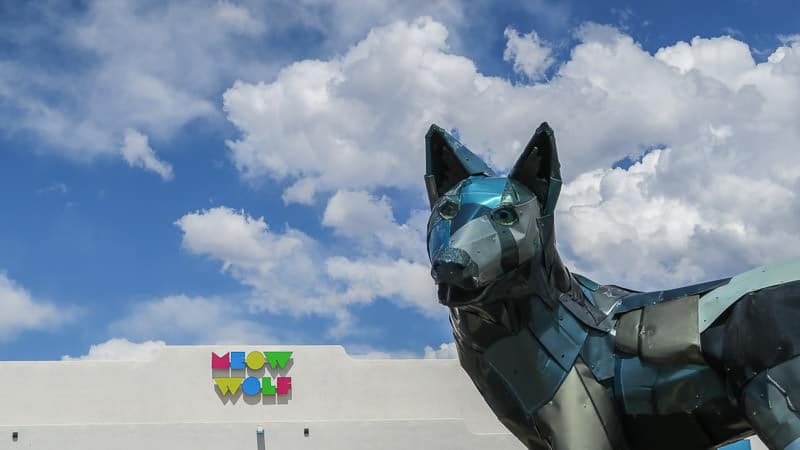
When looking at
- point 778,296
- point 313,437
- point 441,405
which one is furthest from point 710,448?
point 441,405

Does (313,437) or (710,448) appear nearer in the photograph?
(710,448)

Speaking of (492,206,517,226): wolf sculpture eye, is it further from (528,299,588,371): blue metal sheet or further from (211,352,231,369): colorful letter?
(211,352,231,369): colorful letter

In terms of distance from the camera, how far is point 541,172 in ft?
17.2

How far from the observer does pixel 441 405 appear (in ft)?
79.4

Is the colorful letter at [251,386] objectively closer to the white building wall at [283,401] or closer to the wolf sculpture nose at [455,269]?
the white building wall at [283,401]

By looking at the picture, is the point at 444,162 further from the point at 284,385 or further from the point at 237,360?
the point at 237,360

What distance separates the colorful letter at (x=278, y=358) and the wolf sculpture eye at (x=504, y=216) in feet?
64.4

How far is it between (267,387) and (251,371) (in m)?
0.64

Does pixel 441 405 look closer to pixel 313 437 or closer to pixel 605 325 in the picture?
pixel 313 437

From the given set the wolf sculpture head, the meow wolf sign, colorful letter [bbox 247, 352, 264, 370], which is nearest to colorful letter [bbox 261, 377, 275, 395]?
the meow wolf sign

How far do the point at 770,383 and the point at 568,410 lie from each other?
3.62ft

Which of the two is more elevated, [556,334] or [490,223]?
[490,223]

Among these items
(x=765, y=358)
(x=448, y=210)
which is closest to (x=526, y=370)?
(x=448, y=210)

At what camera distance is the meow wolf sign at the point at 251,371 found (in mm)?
23594
